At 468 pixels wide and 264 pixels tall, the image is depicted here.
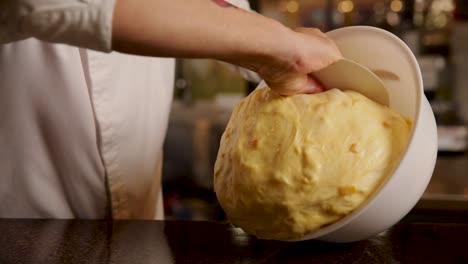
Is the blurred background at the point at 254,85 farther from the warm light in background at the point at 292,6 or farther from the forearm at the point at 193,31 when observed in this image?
the forearm at the point at 193,31

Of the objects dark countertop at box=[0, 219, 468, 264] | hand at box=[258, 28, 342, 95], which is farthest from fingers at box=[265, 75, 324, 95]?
dark countertop at box=[0, 219, 468, 264]

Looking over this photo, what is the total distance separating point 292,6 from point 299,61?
8.10 ft

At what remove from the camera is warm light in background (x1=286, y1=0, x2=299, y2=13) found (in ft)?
10.4

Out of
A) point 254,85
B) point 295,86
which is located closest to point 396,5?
point 254,85

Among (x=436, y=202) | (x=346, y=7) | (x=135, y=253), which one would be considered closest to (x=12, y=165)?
(x=135, y=253)

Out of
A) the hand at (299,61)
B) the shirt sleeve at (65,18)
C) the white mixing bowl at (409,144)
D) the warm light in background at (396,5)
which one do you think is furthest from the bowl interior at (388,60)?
the warm light in background at (396,5)

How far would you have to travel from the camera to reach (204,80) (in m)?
3.28

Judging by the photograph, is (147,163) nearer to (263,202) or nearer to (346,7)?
(263,202)

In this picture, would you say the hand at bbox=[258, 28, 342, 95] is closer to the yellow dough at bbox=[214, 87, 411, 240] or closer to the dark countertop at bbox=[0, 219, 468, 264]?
the yellow dough at bbox=[214, 87, 411, 240]

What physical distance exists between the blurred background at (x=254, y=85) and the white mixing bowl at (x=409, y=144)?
6.24ft

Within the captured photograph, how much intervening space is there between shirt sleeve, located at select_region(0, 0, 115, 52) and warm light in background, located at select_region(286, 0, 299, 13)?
259 cm

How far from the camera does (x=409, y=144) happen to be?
77 cm

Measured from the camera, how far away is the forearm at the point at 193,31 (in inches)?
26.3

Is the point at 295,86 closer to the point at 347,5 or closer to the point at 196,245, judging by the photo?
the point at 196,245
